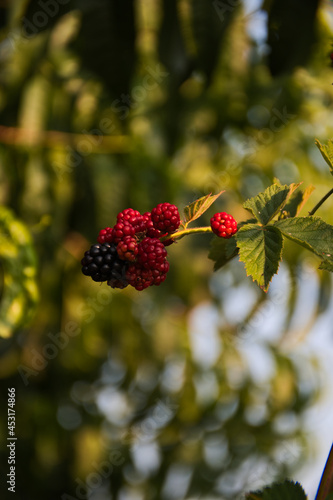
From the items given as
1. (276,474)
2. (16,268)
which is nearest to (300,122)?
(16,268)

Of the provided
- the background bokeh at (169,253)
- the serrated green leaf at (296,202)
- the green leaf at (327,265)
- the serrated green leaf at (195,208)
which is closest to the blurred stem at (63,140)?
the background bokeh at (169,253)

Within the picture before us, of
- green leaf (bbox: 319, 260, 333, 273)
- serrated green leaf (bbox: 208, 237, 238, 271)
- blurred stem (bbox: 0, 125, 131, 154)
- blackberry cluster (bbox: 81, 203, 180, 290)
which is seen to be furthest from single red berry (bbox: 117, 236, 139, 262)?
blurred stem (bbox: 0, 125, 131, 154)

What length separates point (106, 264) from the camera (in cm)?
67

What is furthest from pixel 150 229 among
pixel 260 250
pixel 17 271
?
pixel 17 271

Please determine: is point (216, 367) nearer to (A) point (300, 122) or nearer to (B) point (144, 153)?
(B) point (144, 153)

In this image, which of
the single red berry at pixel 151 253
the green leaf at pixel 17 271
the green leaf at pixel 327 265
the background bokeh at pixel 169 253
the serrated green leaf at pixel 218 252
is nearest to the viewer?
the green leaf at pixel 327 265

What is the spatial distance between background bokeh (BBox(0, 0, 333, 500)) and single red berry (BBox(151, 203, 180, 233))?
149 centimetres

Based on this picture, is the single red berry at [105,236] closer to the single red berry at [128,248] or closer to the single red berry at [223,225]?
the single red berry at [128,248]

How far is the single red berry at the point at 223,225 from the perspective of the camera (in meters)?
0.62

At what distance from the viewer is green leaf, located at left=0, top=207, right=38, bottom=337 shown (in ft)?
5.49

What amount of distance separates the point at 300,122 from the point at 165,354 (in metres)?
1.37

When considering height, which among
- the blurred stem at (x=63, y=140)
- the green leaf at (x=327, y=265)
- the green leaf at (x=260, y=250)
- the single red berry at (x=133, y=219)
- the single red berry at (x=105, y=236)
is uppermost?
the blurred stem at (x=63, y=140)

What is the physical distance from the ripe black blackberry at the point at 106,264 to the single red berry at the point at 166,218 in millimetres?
69

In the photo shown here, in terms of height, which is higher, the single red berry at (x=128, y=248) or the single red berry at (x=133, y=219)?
the single red berry at (x=133, y=219)
